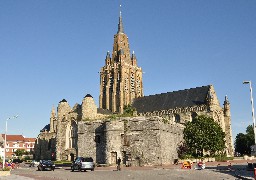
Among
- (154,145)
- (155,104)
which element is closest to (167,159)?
(154,145)

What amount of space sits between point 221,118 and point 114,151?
141ft

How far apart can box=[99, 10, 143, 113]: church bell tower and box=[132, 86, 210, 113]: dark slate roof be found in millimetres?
6738

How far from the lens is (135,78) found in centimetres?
10925

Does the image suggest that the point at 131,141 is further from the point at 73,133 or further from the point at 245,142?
the point at 245,142

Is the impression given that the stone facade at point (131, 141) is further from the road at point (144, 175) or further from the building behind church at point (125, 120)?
the road at point (144, 175)

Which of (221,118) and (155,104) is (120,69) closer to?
(155,104)

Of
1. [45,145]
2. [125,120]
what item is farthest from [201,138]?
[45,145]

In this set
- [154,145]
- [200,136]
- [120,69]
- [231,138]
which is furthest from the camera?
[120,69]

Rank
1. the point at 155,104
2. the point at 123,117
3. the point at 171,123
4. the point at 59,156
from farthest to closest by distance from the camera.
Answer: the point at 155,104 < the point at 59,156 < the point at 171,123 < the point at 123,117

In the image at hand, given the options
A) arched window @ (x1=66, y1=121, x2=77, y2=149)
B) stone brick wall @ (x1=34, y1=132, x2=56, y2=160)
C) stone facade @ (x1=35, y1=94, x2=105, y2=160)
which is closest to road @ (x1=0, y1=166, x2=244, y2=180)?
stone facade @ (x1=35, y1=94, x2=105, y2=160)

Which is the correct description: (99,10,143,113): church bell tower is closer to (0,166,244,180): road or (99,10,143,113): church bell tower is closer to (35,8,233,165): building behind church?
(35,8,233,165): building behind church

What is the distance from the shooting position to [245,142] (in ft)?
326

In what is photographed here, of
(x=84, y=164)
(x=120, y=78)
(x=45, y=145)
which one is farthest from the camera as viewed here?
(x=120, y=78)

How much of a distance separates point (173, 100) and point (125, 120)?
4339 cm
